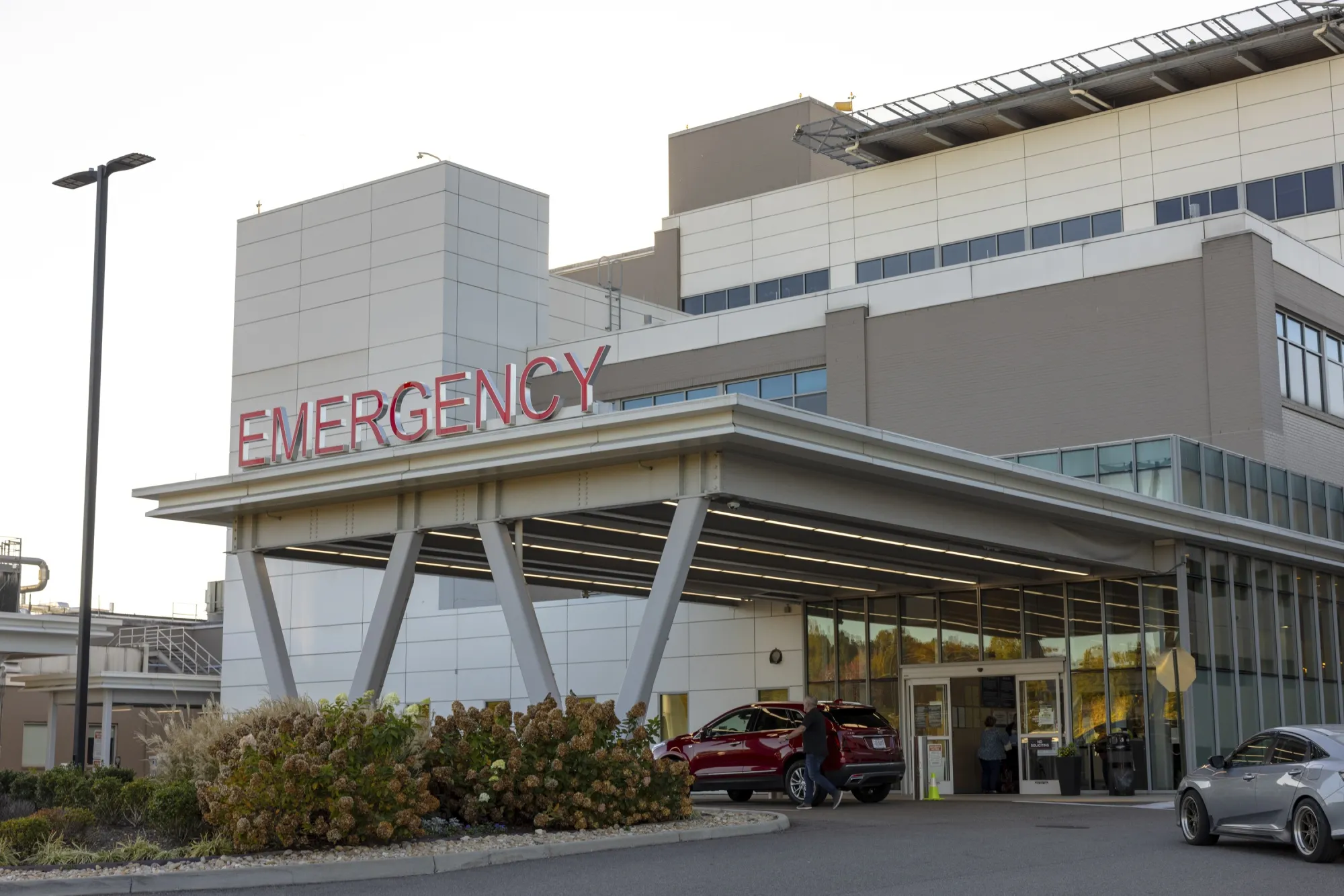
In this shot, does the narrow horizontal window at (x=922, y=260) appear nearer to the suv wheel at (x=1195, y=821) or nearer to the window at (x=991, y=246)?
the window at (x=991, y=246)

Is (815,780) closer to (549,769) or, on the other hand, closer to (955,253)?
(549,769)

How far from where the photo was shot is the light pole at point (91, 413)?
72.3ft

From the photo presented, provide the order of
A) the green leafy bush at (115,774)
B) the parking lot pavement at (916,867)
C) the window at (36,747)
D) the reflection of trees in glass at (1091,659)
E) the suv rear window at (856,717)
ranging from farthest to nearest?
the window at (36,747)
the reflection of trees in glass at (1091,659)
the suv rear window at (856,717)
the green leafy bush at (115,774)
the parking lot pavement at (916,867)

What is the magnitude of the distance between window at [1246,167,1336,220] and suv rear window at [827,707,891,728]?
28.2 m

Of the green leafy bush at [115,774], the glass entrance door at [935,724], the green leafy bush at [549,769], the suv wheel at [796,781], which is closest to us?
the green leafy bush at [549,769]

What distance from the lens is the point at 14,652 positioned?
44781 millimetres

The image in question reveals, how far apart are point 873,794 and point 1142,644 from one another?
256 inches

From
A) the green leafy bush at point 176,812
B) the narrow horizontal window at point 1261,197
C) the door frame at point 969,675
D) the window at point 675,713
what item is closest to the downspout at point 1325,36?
the narrow horizontal window at point 1261,197

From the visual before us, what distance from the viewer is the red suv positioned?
26.9m

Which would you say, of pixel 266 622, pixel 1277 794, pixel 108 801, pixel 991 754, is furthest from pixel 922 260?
pixel 108 801

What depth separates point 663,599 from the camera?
73.7 ft

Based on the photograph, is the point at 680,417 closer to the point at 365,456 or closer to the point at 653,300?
the point at 365,456

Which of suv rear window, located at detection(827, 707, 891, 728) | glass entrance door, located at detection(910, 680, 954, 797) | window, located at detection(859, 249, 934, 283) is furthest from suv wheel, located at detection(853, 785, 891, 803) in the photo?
Result: window, located at detection(859, 249, 934, 283)

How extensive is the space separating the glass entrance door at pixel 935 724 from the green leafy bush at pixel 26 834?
19.3 m
